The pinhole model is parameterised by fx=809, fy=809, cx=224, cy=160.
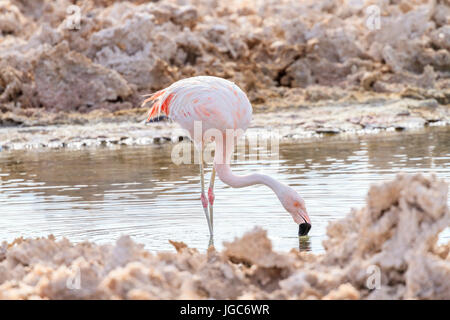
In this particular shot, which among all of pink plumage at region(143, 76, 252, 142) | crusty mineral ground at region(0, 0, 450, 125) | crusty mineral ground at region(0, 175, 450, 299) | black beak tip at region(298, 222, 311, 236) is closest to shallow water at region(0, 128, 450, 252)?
black beak tip at region(298, 222, 311, 236)

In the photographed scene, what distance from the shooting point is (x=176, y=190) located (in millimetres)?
8250

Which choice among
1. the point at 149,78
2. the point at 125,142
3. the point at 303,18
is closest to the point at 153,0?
the point at 303,18

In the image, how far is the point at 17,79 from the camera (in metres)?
17.0

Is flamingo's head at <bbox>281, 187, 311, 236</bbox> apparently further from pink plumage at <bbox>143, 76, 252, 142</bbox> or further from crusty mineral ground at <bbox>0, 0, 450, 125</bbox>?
crusty mineral ground at <bbox>0, 0, 450, 125</bbox>

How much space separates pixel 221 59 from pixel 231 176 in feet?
42.3

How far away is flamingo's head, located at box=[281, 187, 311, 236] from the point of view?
5633 mm

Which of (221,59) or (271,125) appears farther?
(221,59)

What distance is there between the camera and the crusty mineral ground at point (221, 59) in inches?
667

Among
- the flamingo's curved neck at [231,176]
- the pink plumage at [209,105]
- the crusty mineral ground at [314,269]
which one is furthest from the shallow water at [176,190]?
the crusty mineral ground at [314,269]

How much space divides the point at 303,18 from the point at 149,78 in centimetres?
593

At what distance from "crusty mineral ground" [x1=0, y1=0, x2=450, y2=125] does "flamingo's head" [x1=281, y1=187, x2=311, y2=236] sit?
1008 cm

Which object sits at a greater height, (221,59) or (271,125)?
(221,59)

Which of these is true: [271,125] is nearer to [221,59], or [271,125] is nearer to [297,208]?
[221,59]

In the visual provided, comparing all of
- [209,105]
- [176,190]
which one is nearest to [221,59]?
[176,190]
